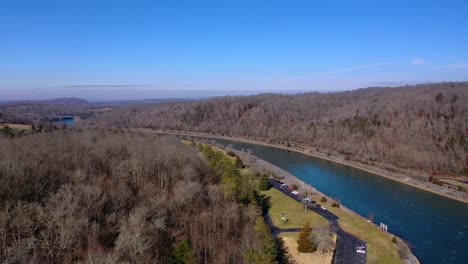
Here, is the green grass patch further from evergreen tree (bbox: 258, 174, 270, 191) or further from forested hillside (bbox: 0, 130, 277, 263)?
evergreen tree (bbox: 258, 174, 270, 191)

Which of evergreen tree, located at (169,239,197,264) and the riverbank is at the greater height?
evergreen tree, located at (169,239,197,264)

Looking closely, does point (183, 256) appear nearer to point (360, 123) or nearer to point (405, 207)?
point (405, 207)

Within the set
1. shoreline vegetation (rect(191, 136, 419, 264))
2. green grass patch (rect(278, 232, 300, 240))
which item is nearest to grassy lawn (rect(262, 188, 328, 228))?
shoreline vegetation (rect(191, 136, 419, 264))

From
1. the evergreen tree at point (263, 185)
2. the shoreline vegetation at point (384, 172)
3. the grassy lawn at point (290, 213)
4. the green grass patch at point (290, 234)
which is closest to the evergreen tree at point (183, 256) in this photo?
the green grass patch at point (290, 234)

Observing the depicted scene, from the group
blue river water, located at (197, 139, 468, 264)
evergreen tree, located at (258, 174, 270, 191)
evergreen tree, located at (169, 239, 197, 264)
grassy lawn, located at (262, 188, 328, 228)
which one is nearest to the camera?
evergreen tree, located at (169, 239, 197, 264)

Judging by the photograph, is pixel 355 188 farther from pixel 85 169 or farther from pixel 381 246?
pixel 85 169

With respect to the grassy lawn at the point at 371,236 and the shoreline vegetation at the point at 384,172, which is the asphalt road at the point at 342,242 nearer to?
the grassy lawn at the point at 371,236

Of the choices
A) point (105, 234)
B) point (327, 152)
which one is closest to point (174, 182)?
point (105, 234)
